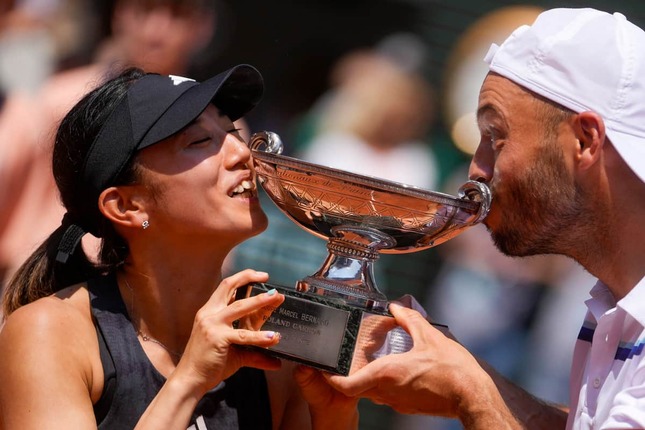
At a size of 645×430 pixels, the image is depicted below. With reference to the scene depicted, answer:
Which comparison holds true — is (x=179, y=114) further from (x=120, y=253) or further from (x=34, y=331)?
(x=34, y=331)

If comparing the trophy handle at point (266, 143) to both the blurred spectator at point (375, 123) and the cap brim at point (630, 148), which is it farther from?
the blurred spectator at point (375, 123)

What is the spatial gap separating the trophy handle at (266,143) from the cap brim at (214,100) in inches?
6.9

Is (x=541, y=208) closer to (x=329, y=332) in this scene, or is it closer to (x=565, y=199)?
(x=565, y=199)

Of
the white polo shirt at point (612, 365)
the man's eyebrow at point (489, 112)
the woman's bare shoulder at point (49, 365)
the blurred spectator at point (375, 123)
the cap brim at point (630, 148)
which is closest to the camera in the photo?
the white polo shirt at point (612, 365)

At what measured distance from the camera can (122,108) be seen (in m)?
3.19

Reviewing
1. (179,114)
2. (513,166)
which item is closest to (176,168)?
(179,114)

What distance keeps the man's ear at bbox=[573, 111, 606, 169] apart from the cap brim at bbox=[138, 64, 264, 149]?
3.34ft

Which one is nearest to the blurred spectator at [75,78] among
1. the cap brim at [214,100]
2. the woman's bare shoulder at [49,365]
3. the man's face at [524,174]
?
the cap brim at [214,100]

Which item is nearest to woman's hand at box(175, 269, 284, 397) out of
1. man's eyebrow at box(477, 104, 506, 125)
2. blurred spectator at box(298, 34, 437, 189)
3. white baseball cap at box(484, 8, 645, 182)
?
man's eyebrow at box(477, 104, 506, 125)

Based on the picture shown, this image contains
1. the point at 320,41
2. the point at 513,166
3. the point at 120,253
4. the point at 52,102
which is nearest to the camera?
the point at 513,166

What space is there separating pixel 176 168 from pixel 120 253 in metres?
0.36

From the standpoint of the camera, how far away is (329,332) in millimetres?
2822

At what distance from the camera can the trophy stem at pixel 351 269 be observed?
2.98 m

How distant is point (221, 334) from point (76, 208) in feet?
2.55
